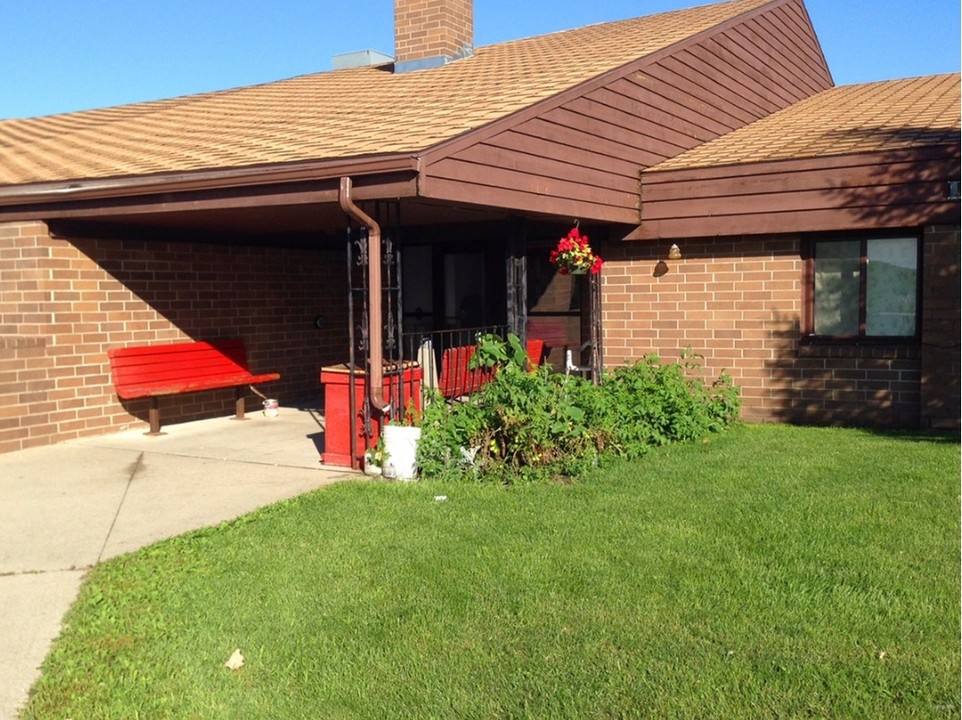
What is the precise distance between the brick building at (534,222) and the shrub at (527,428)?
116cm

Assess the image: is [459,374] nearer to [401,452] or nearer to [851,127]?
[401,452]

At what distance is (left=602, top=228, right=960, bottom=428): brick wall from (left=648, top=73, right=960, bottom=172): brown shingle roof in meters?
0.96

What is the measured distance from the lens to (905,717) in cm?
345

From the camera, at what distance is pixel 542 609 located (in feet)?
14.9

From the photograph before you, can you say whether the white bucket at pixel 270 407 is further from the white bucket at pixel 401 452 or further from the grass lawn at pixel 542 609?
the grass lawn at pixel 542 609

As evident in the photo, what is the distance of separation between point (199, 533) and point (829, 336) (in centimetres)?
677

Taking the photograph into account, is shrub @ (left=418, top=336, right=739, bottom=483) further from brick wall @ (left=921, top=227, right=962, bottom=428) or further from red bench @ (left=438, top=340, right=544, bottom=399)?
brick wall @ (left=921, top=227, right=962, bottom=428)

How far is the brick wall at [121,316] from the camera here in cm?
941

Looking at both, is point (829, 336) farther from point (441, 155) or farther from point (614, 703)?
point (614, 703)

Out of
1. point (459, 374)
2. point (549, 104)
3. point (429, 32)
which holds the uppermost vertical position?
point (429, 32)

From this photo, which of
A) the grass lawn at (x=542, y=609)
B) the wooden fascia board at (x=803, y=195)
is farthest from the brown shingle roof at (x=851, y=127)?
the grass lawn at (x=542, y=609)

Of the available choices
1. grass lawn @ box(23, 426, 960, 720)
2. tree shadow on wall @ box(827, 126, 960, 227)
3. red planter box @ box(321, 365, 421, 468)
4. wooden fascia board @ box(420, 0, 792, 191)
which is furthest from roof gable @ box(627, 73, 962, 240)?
red planter box @ box(321, 365, 421, 468)

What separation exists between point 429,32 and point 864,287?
6.67 m

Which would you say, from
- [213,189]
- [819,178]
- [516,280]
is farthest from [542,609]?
[819,178]
